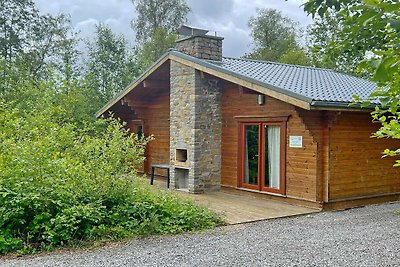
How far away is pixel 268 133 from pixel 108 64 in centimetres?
1480

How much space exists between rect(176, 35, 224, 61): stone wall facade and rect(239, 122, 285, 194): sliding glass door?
7.11 ft

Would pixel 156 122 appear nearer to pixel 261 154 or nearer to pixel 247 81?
pixel 261 154

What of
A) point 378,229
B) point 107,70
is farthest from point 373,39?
point 107,70

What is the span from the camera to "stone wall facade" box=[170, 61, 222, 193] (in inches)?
408

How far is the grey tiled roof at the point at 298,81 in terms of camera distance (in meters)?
8.06

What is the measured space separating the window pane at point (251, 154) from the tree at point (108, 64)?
40.4 ft

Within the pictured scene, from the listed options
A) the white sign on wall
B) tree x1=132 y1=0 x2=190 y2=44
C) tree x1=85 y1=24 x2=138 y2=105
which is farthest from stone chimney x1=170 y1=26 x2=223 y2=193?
tree x1=132 y1=0 x2=190 y2=44

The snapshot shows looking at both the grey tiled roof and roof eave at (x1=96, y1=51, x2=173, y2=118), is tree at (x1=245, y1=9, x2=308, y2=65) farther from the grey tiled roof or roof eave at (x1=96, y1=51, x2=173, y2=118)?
roof eave at (x1=96, y1=51, x2=173, y2=118)

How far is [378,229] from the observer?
6660 mm

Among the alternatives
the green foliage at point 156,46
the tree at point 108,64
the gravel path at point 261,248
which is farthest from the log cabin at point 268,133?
the green foliage at point 156,46

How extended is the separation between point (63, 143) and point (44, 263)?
10.1 feet

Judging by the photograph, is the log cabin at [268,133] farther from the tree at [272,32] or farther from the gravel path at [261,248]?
the tree at [272,32]

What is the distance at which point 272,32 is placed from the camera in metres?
28.5

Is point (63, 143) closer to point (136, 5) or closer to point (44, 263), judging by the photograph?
point (44, 263)
